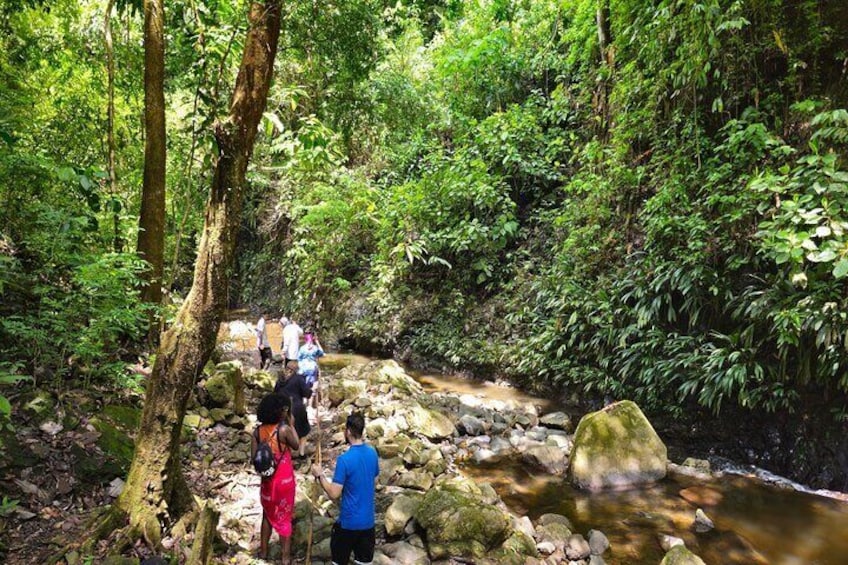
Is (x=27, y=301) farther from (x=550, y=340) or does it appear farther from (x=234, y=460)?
(x=550, y=340)

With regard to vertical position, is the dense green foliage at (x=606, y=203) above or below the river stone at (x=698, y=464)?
above

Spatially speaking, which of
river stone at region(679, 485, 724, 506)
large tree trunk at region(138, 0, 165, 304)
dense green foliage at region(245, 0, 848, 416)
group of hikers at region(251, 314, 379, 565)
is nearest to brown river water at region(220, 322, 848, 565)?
river stone at region(679, 485, 724, 506)

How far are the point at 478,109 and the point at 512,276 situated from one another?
24.7ft

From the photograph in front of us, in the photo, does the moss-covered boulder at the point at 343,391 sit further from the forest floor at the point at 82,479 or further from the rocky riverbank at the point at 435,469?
the forest floor at the point at 82,479

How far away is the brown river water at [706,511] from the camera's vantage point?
18.5 ft

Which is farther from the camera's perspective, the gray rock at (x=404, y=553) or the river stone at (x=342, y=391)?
the river stone at (x=342, y=391)

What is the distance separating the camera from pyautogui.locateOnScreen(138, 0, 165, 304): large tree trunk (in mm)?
7441

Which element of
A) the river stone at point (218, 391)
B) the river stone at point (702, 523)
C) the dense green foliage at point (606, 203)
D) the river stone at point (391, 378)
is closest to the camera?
the river stone at point (702, 523)

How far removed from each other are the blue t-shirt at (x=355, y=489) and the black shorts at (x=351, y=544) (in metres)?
0.07

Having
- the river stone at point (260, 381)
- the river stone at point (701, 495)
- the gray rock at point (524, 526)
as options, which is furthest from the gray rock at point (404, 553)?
the river stone at point (260, 381)

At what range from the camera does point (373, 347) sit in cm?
1666

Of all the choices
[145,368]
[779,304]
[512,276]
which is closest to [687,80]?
[779,304]

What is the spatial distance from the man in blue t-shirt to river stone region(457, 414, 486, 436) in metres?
5.15

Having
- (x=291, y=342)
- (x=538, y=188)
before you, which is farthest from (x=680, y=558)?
(x=538, y=188)
